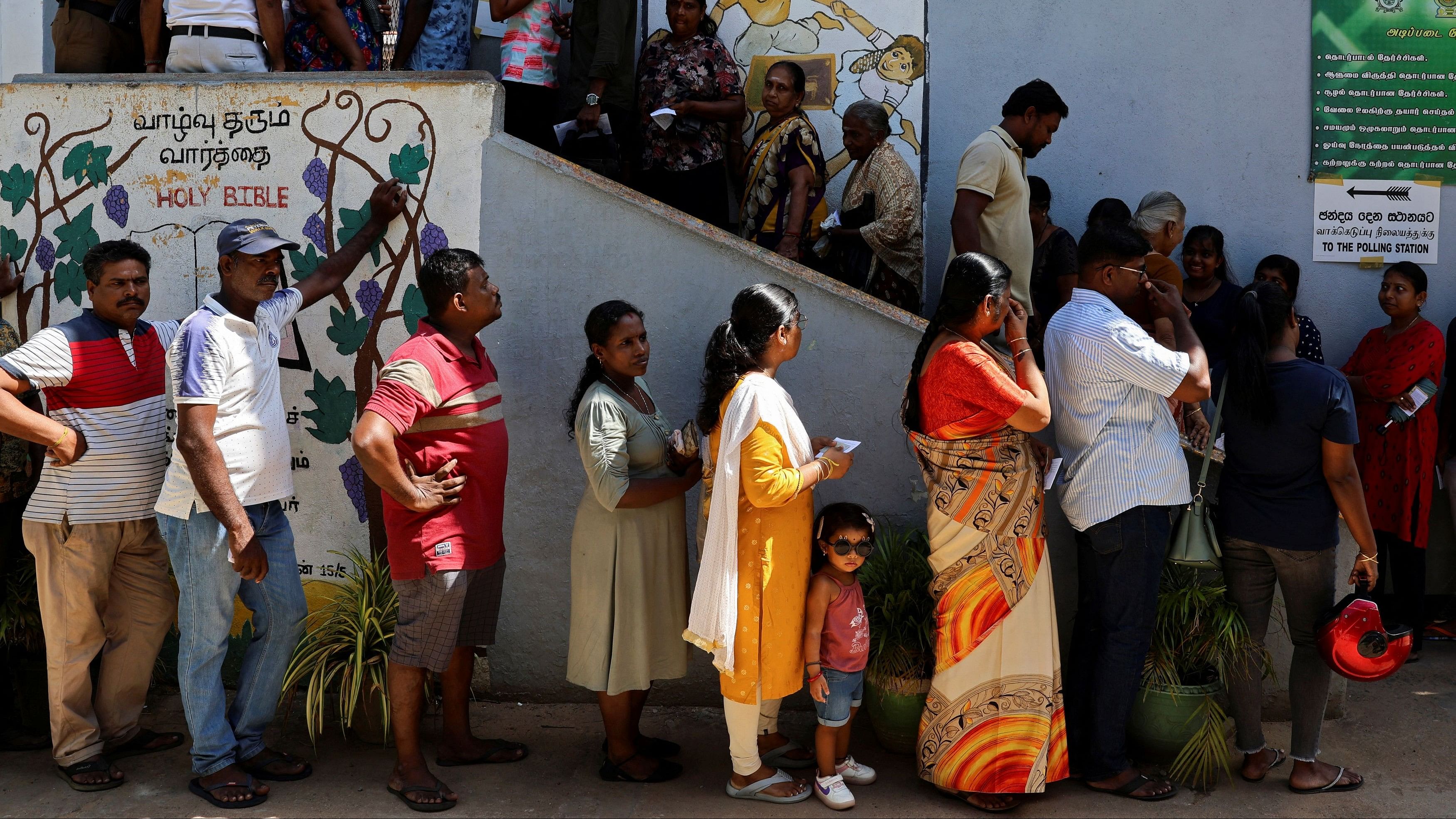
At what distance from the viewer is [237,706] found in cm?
402

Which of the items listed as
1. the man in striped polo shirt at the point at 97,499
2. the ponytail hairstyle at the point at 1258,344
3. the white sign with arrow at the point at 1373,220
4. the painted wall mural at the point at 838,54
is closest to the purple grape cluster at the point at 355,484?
the man in striped polo shirt at the point at 97,499

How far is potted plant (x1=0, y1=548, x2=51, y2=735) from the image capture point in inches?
171

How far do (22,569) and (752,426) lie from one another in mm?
3075

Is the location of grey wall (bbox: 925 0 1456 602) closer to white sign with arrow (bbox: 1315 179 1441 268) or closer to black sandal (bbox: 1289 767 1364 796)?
white sign with arrow (bbox: 1315 179 1441 268)

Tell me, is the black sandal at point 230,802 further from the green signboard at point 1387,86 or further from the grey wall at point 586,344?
the green signboard at point 1387,86

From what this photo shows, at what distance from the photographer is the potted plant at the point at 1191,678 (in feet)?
12.8

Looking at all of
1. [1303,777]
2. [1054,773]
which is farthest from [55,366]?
[1303,777]

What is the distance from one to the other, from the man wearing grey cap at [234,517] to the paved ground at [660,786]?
0.69ft

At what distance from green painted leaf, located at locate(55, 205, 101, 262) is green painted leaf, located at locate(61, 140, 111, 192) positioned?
121 mm

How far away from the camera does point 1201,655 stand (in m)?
3.97

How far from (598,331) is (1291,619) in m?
2.61

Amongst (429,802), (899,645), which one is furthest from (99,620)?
(899,645)

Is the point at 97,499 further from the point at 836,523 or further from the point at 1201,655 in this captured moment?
the point at 1201,655

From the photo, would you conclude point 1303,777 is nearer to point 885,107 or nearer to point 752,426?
point 752,426
